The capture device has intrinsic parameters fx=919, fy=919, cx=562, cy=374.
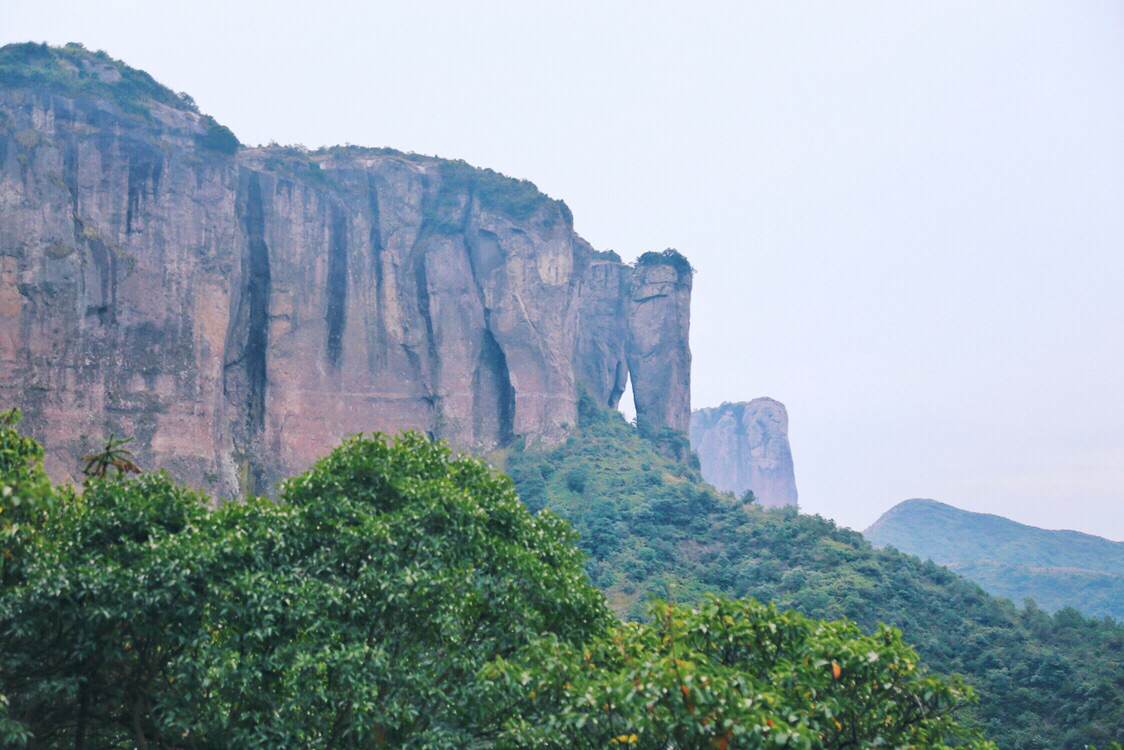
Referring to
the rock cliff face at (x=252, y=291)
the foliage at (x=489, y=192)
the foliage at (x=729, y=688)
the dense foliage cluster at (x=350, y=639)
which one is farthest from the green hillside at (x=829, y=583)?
the foliage at (x=729, y=688)

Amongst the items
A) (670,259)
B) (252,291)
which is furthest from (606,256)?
(252,291)

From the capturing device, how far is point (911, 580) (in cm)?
3603

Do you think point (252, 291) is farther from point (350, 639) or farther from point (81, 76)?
point (350, 639)

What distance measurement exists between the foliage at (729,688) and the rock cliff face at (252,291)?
30.4m

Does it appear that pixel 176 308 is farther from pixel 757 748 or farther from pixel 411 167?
pixel 757 748

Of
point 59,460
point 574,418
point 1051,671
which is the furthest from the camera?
point 574,418

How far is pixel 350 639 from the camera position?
931 cm

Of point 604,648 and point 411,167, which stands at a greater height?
point 411,167

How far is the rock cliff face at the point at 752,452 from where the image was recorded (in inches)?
4193

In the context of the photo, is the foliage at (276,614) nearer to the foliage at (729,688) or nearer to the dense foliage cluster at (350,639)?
the dense foliage cluster at (350,639)

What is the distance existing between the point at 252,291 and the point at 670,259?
95.1 feet

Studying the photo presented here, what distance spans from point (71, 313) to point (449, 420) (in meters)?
19.0

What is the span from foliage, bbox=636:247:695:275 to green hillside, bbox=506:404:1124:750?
1558cm

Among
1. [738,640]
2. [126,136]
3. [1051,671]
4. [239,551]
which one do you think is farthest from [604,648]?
[126,136]
